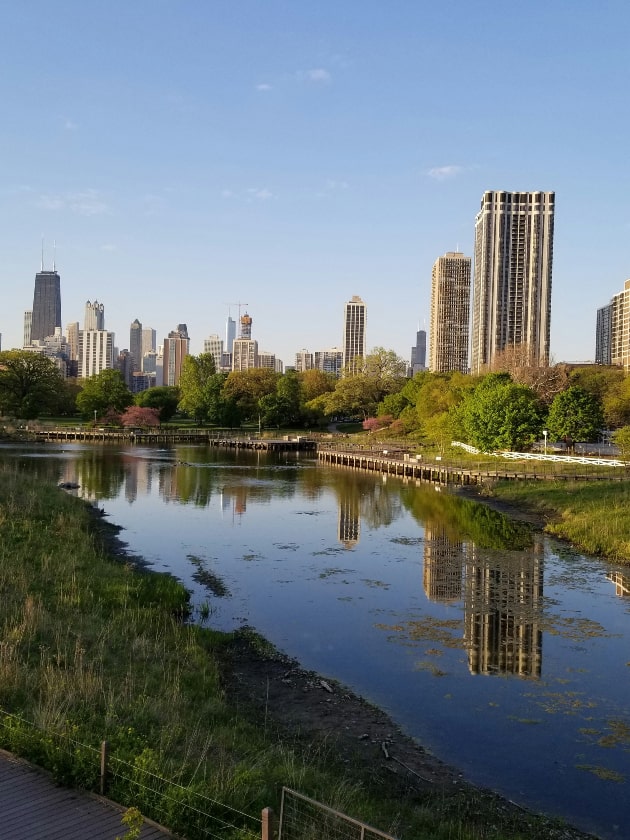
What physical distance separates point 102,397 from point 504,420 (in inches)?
3006

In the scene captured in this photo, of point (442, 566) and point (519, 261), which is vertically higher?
point (519, 261)

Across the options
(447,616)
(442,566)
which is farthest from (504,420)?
(447,616)

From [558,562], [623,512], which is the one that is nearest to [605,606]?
[558,562]

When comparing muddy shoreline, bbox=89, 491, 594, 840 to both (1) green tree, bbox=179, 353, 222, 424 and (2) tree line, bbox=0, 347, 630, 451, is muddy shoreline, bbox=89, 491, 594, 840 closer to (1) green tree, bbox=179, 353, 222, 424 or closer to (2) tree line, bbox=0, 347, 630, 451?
(2) tree line, bbox=0, 347, 630, 451

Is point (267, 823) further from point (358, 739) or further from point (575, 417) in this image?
point (575, 417)

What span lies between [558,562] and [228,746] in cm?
2243

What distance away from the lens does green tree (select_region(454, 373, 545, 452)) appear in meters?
68.4

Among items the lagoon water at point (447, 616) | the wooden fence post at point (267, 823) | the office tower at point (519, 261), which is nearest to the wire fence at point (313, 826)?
the wooden fence post at point (267, 823)

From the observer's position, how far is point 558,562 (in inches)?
1212

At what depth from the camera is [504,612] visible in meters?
23.3

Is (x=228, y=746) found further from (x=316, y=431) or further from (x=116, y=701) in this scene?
(x=316, y=431)

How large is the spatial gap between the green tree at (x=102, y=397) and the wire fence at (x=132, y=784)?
379 feet

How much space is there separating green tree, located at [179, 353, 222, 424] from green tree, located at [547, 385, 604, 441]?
68.6 meters

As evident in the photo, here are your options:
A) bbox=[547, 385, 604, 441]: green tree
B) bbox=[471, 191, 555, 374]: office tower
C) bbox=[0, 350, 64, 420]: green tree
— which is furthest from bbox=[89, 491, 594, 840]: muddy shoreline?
bbox=[471, 191, 555, 374]: office tower
